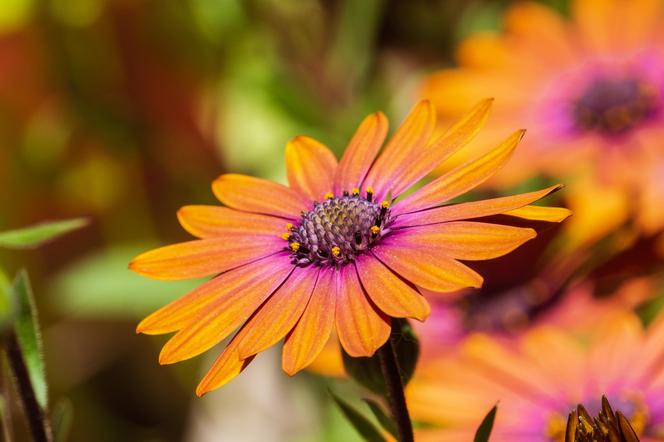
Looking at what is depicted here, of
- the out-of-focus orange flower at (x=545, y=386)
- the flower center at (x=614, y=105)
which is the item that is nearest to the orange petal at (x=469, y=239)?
the out-of-focus orange flower at (x=545, y=386)

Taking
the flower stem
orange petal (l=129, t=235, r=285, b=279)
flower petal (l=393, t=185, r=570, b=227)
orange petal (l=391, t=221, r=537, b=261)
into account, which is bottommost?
the flower stem

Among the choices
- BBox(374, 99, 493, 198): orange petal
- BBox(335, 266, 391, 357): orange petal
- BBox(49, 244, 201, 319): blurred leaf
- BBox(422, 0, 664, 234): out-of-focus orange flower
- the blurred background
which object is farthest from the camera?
the blurred background

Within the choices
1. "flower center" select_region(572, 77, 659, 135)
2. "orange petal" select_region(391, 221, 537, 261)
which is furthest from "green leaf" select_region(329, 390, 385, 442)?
"flower center" select_region(572, 77, 659, 135)

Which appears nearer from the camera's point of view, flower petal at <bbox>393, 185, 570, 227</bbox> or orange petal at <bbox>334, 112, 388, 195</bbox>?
flower petal at <bbox>393, 185, 570, 227</bbox>

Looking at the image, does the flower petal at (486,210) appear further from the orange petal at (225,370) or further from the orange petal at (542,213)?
the orange petal at (225,370)

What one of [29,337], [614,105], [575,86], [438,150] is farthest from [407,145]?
[575,86]

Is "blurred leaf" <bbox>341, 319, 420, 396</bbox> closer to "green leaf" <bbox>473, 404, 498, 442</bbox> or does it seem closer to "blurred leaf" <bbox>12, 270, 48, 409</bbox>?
"green leaf" <bbox>473, 404, 498, 442</bbox>

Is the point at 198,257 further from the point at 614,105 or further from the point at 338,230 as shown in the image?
the point at 614,105
